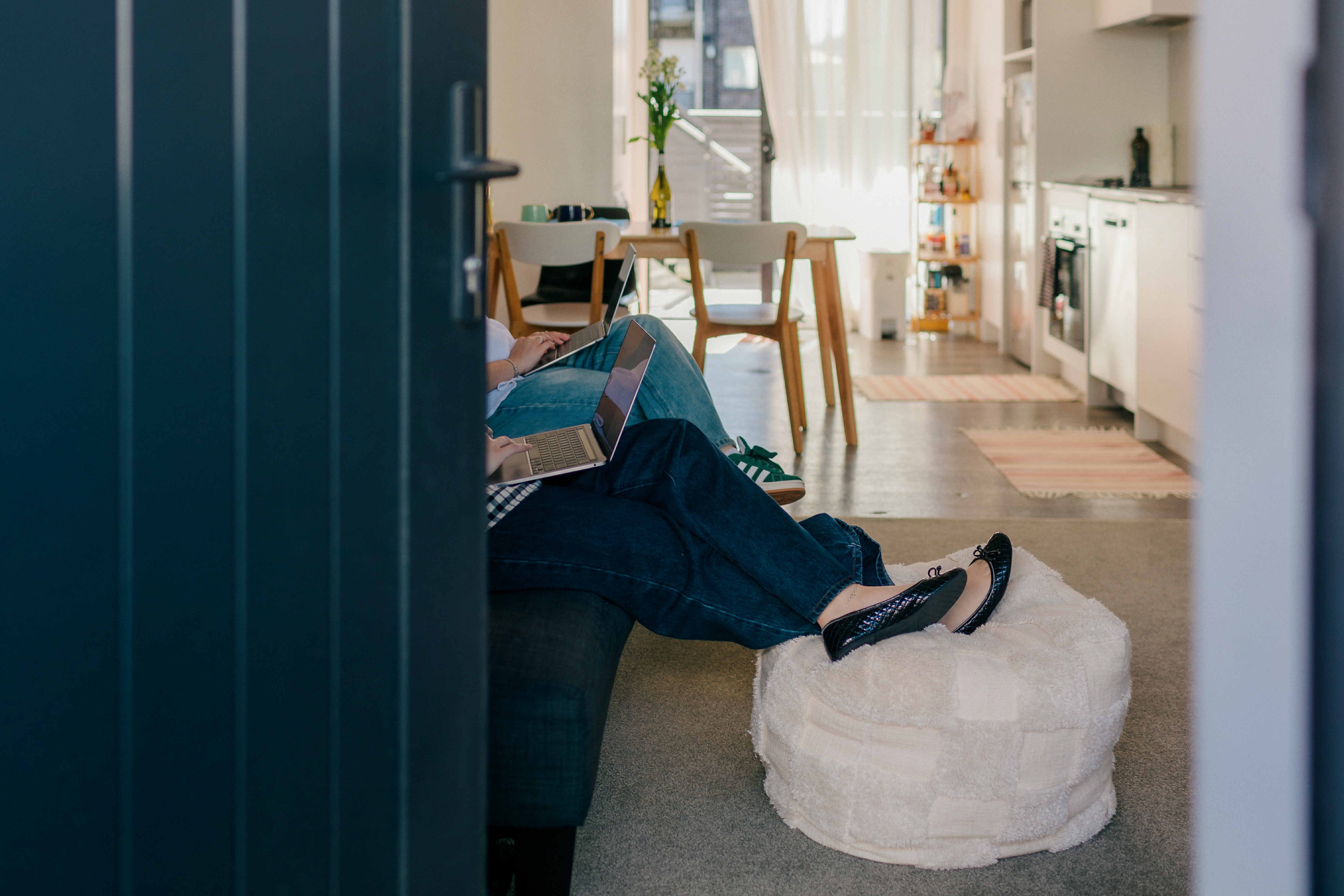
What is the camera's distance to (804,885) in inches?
60.7

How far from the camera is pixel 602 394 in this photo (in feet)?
7.84

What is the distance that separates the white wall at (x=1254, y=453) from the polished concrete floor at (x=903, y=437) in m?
2.69

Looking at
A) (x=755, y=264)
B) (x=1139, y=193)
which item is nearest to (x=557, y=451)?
(x=755, y=264)

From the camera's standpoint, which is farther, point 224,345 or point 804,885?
point 804,885

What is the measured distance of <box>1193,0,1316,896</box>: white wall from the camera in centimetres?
63

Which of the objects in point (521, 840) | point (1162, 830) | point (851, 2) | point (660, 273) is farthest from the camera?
point (660, 273)

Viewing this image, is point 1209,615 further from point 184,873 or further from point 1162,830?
point 1162,830

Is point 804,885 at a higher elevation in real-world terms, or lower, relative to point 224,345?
lower

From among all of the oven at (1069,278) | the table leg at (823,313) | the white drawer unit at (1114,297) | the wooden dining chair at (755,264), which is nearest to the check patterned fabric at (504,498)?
the wooden dining chair at (755,264)

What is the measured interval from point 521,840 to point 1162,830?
0.91 m

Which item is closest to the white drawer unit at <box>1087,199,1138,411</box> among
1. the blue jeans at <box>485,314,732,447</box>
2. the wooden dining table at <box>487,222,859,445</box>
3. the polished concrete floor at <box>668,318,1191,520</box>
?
the polished concrete floor at <box>668,318,1191,520</box>

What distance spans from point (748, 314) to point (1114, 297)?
1496 mm

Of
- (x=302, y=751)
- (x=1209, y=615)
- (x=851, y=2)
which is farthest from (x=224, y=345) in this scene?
(x=851, y=2)

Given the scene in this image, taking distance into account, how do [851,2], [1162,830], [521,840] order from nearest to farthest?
1. [521,840]
2. [1162,830]
3. [851,2]
